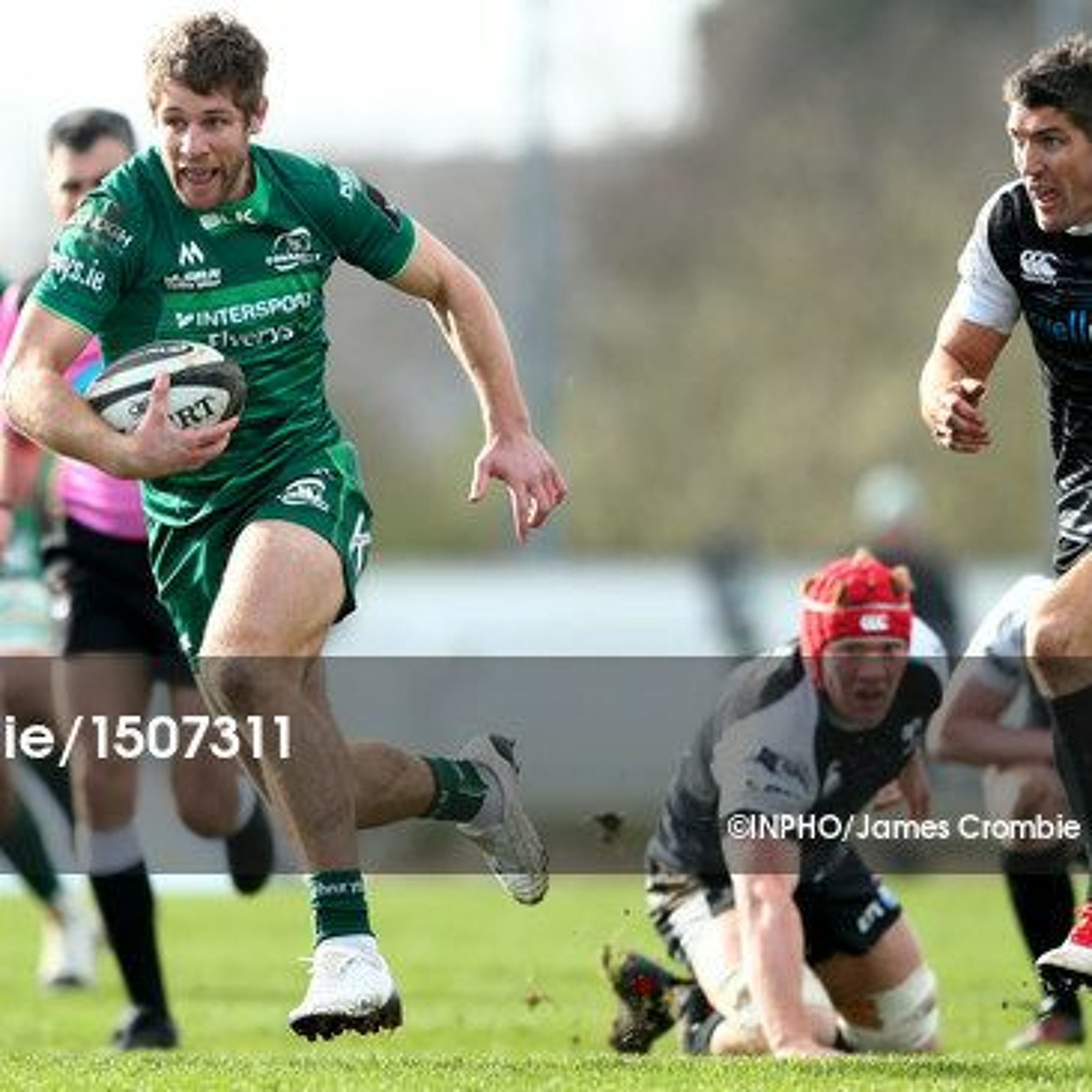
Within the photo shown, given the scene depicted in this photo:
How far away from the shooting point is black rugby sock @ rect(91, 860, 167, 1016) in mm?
11180

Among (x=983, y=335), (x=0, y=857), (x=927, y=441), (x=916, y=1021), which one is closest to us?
(x=983, y=335)

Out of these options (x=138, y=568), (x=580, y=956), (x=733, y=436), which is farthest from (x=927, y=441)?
(x=138, y=568)

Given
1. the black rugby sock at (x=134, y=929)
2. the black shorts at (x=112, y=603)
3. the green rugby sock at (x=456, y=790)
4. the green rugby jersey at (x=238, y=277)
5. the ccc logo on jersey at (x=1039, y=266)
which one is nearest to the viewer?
the green rugby jersey at (x=238, y=277)

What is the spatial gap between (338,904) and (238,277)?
1.53m

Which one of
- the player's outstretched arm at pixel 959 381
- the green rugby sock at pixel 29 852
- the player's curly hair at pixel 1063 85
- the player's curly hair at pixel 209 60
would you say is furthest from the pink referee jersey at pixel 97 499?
the player's curly hair at pixel 1063 85

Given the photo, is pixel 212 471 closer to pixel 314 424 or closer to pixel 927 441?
pixel 314 424

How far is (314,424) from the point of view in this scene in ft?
30.8

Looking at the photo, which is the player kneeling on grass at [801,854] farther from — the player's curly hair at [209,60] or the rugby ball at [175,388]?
the player's curly hair at [209,60]

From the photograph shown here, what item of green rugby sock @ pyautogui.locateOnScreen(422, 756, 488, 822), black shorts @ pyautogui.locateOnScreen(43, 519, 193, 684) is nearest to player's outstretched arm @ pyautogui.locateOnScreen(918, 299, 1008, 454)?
green rugby sock @ pyautogui.locateOnScreen(422, 756, 488, 822)

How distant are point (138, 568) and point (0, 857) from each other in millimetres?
2379

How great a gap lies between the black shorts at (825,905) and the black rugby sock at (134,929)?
1446 millimetres

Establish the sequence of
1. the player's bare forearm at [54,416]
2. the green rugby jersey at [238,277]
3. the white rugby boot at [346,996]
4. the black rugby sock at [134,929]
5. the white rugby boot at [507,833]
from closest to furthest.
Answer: the white rugby boot at [346,996] < the player's bare forearm at [54,416] < the green rugby jersey at [238,277] < the white rugby boot at [507,833] < the black rugby sock at [134,929]

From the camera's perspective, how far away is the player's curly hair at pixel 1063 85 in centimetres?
916

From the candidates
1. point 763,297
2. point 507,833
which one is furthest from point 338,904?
point 763,297
